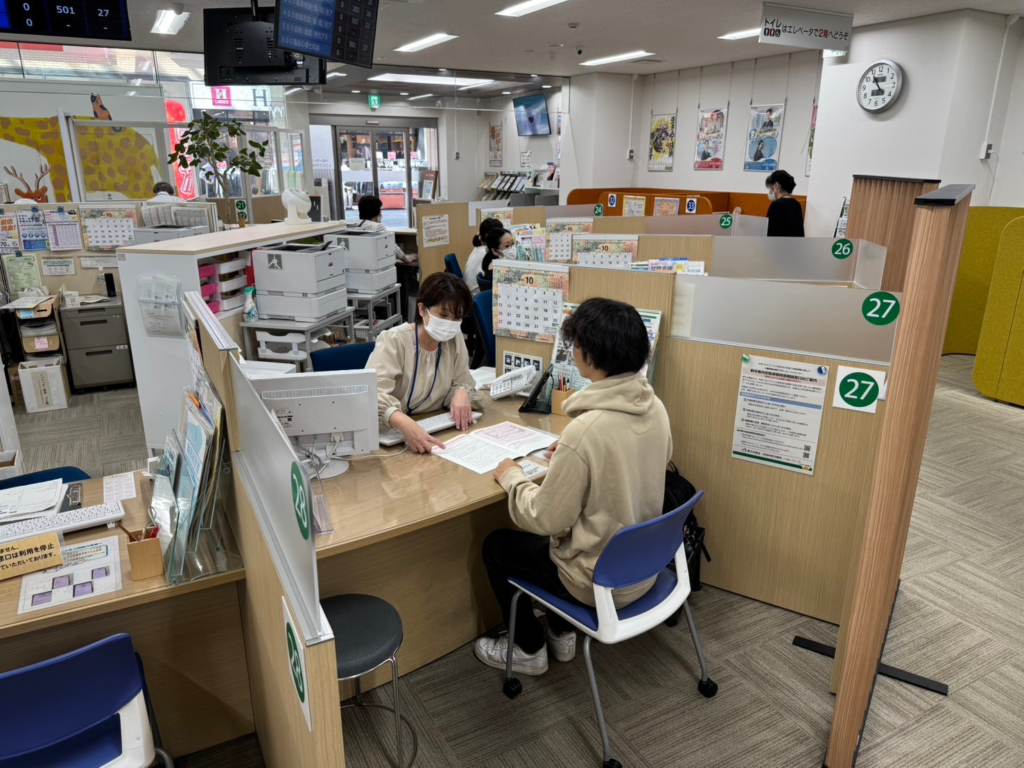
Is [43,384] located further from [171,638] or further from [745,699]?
[745,699]

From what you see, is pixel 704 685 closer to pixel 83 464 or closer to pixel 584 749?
pixel 584 749

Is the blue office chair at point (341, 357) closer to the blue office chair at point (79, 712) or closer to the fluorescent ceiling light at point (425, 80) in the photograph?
the blue office chair at point (79, 712)

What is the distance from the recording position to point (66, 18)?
3600 millimetres

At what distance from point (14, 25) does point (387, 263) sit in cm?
272

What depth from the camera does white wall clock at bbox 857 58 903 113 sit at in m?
5.89

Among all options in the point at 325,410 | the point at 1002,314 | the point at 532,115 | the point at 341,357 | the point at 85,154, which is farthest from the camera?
the point at 532,115

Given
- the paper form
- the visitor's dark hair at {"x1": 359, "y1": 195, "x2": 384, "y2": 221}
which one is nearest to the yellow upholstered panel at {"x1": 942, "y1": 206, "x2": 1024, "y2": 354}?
the visitor's dark hair at {"x1": 359, "y1": 195, "x2": 384, "y2": 221}

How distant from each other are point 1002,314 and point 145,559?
19.4 feet

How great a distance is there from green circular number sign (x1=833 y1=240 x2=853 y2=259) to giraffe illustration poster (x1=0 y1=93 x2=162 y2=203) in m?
7.72

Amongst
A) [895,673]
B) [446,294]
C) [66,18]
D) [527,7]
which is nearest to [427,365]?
[446,294]

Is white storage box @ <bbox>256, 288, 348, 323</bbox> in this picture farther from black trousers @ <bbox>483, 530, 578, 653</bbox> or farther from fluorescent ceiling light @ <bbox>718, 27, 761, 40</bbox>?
fluorescent ceiling light @ <bbox>718, 27, 761, 40</bbox>

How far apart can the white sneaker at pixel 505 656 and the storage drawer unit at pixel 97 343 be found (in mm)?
4212

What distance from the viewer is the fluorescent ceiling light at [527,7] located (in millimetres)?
5414

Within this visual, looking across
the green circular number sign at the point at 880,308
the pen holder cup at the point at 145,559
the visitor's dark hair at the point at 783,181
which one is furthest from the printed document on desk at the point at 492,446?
the visitor's dark hair at the point at 783,181
